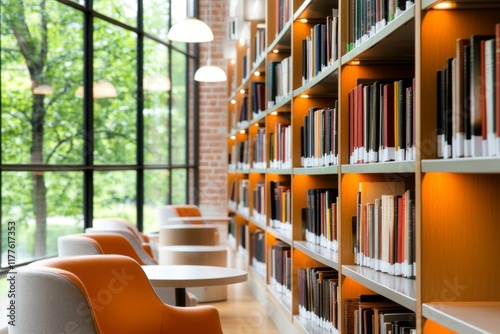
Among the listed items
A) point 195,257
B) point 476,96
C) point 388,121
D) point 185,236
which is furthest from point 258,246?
point 476,96

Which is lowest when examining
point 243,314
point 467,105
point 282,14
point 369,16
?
point 243,314

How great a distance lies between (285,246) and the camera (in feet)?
20.9

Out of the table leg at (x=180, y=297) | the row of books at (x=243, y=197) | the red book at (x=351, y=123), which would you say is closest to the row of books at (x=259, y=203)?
the row of books at (x=243, y=197)

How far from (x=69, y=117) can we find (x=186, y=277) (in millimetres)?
3973

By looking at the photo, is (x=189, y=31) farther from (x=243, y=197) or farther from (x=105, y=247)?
(x=243, y=197)

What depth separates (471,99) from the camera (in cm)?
235

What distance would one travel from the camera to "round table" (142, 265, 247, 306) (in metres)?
4.14

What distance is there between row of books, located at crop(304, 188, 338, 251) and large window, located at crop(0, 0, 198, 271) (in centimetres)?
238

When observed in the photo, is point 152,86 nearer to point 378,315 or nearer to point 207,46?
point 207,46

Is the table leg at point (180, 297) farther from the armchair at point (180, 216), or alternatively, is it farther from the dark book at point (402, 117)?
the armchair at point (180, 216)

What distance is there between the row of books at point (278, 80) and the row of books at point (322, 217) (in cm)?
100

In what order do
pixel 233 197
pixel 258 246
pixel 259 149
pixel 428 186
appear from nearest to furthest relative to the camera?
pixel 428 186 < pixel 259 149 < pixel 258 246 < pixel 233 197

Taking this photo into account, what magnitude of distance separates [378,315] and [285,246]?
2912mm

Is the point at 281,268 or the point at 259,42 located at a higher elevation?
the point at 259,42
